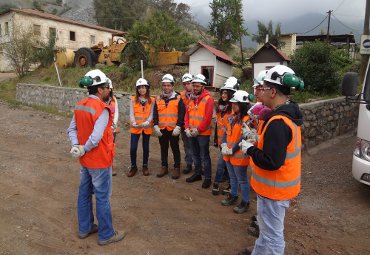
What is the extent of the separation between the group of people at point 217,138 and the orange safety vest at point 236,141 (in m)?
0.01

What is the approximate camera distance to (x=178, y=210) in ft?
13.9

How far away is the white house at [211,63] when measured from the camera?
10.2 m

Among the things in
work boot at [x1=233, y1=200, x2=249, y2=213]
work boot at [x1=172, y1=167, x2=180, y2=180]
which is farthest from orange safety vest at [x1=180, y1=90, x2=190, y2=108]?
work boot at [x1=233, y1=200, x2=249, y2=213]

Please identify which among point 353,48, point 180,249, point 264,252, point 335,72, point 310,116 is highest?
point 353,48

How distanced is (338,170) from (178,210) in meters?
3.51

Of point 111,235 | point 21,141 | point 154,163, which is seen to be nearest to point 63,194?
point 111,235

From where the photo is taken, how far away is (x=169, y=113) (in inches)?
210

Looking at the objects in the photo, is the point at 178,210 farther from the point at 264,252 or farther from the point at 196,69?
the point at 196,69

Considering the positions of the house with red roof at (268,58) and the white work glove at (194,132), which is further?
the house with red roof at (268,58)

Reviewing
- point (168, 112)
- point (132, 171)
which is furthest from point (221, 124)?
point (132, 171)

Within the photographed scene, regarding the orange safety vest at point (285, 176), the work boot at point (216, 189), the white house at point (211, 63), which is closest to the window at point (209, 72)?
the white house at point (211, 63)

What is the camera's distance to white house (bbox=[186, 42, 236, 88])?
33.5 feet

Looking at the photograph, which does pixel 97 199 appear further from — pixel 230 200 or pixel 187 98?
pixel 187 98

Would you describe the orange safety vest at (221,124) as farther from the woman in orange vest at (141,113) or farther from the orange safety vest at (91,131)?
the orange safety vest at (91,131)
